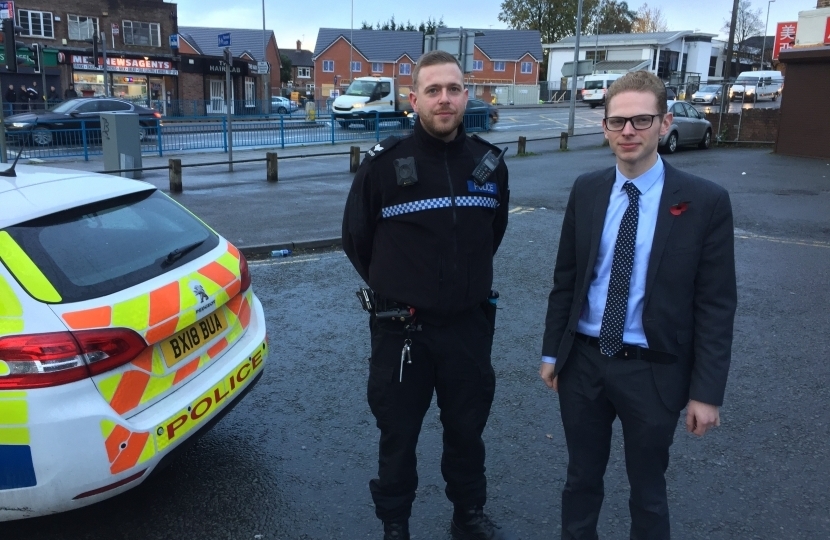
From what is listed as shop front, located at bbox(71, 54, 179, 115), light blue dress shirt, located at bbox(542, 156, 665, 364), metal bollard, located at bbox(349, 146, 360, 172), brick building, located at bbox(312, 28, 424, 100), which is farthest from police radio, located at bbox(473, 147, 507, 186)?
brick building, located at bbox(312, 28, 424, 100)

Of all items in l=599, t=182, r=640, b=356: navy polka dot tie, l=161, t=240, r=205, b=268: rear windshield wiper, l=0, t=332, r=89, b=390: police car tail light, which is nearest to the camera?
l=599, t=182, r=640, b=356: navy polka dot tie

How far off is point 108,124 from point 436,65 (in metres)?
13.0

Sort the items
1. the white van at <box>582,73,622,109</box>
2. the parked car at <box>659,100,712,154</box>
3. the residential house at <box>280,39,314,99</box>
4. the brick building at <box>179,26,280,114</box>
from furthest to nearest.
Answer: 1. the residential house at <box>280,39,314,99</box>
2. the white van at <box>582,73,622,109</box>
3. the brick building at <box>179,26,280,114</box>
4. the parked car at <box>659,100,712,154</box>

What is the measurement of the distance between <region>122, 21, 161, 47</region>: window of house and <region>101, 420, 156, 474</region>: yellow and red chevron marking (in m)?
51.9

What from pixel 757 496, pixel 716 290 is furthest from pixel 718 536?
pixel 716 290

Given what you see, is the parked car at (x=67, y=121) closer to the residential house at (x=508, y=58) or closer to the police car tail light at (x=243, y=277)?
the police car tail light at (x=243, y=277)

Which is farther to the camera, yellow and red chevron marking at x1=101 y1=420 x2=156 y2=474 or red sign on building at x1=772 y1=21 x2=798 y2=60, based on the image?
red sign on building at x1=772 y1=21 x2=798 y2=60

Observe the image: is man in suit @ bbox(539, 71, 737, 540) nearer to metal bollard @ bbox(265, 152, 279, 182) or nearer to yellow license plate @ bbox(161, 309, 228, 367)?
yellow license plate @ bbox(161, 309, 228, 367)

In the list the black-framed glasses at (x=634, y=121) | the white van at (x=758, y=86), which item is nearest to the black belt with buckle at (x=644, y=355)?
the black-framed glasses at (x=634, y=121)

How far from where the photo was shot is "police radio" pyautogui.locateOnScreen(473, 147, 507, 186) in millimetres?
2850

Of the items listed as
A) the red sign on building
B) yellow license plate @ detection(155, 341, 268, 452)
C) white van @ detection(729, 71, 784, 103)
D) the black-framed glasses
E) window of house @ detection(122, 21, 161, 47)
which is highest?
window of house @ detection(122, 21, 161, 47)

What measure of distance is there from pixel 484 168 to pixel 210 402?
66.9 inches

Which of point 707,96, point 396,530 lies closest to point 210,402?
point 396,530

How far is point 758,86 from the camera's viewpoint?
41.7 m
